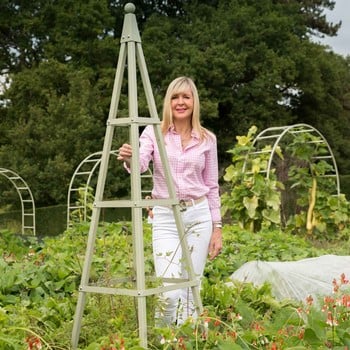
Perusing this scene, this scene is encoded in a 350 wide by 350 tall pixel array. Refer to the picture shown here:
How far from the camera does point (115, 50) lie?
64.1 ft

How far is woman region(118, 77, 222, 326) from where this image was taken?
130 inches

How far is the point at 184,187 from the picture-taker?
3.39 m

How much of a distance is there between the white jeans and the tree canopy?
553 inches

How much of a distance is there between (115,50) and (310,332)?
57.3 ft

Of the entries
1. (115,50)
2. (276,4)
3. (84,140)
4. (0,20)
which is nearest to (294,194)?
(84,140)

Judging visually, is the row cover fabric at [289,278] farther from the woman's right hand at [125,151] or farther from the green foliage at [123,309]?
the woman's right hand at [125,151]

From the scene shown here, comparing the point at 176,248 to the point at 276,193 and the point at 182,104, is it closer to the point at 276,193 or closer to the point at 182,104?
the point at 182,104

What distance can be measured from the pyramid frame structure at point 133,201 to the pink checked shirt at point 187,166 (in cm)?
26

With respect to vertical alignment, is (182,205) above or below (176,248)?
above

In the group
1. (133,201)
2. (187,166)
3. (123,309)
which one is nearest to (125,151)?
(133,201)

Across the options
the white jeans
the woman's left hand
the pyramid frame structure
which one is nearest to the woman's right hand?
the pyramid frame structure

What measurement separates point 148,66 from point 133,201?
54.5 ft

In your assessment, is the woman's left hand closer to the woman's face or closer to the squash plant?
the woman's face

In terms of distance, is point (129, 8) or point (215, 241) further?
point (215, 241)
